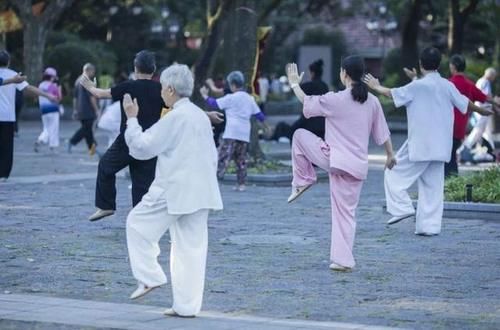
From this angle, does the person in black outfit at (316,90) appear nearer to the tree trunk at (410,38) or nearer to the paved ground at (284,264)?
the paved ground at (284,264)

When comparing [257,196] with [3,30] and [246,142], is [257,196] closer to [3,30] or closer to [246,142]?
[246,142]

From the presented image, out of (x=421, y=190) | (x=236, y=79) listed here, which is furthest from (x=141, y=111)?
(x=236, y=79)

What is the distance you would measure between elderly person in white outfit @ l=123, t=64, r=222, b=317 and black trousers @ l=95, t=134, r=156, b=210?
3.28 m

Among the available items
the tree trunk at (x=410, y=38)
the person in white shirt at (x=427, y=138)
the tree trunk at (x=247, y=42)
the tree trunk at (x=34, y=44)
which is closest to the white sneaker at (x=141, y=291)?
the person in white shirt at (x=427, y=138)

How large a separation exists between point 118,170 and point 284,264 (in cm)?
209

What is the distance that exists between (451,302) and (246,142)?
951cm

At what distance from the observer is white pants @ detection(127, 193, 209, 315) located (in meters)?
9.01

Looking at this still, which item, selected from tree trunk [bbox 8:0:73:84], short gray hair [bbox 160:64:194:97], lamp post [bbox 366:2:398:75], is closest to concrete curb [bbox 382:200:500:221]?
short gray hair [bbox 160:64:194:97]

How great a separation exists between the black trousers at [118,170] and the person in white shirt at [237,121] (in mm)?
5401

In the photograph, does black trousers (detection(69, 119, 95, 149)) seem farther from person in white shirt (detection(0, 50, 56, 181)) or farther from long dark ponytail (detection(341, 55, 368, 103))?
long dark ponytail (detection(341, 55, 368, 103))

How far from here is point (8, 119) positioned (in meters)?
18.6

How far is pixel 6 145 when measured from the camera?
1892cm

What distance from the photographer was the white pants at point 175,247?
901 cm

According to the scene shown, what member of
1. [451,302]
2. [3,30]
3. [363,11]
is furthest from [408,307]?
[363,11]
